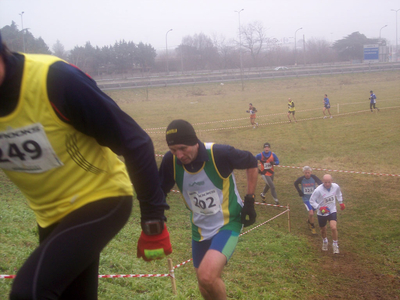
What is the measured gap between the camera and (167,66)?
208ft

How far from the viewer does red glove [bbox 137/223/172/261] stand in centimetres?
209

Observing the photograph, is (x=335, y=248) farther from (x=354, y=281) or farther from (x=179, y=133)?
(x=179, y=133)

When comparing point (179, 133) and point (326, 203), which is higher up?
point (179, 133)

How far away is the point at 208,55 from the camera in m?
75.9

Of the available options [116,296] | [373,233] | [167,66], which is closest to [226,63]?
[167,66]

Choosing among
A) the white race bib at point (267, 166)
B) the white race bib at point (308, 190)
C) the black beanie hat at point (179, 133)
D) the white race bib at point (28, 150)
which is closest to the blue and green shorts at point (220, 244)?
the black beanie hat at point (179, 133)

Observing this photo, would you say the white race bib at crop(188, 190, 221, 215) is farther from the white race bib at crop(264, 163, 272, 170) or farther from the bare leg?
the white race bib at crop(264, 163, 272, 170)

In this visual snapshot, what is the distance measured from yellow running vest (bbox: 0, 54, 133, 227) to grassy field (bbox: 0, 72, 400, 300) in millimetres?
2942

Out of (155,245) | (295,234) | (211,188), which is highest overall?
(155,245)

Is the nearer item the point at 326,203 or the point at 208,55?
the point at 326,203

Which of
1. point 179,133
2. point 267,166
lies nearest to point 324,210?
point 267,166

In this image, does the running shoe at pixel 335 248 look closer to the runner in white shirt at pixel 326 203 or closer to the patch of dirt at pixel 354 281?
the patch of dirt at pixel 354 281

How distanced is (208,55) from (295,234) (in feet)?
227

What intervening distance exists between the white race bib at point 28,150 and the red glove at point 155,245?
0.65 m
